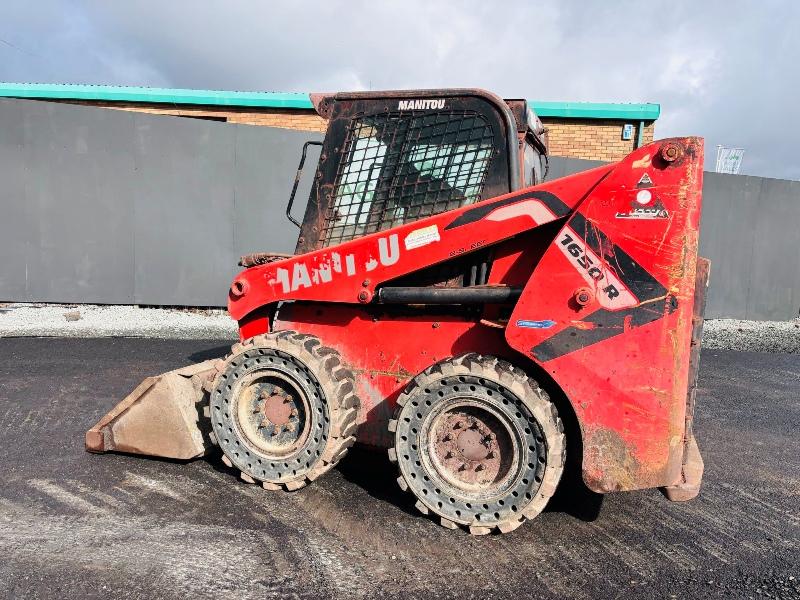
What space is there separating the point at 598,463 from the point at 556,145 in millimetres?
11258

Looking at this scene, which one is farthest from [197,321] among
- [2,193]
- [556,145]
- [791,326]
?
[791,326]

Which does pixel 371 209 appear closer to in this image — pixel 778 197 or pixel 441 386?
pixel 441 386

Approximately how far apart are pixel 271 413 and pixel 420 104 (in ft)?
6.82

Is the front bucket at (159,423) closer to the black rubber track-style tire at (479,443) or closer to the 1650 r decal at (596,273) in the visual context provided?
the black rubber track-style tire at (479,443)

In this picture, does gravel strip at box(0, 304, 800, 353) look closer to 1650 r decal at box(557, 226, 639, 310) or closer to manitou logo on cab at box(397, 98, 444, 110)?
manitou logo on cab at box(397, 98, 444, 110)

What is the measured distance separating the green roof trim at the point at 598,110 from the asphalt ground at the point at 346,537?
388 inches

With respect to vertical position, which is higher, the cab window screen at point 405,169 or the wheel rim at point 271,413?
the cab window screen at point 405,169

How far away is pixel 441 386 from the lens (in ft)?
9.47

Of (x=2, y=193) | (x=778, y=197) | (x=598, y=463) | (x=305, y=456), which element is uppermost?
(x=778, y=197)

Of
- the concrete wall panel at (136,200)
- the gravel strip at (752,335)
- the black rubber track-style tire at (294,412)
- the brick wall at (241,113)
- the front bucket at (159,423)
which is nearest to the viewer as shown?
the black rubber track-style tire at (294,412)

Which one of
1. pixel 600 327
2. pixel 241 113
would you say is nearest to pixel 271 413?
pixel 600 327

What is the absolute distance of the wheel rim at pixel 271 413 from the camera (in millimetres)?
3318

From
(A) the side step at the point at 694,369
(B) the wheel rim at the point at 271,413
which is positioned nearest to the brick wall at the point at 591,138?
(A) the side step at the point at 694,369

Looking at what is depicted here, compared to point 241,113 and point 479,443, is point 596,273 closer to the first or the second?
point 479,443
